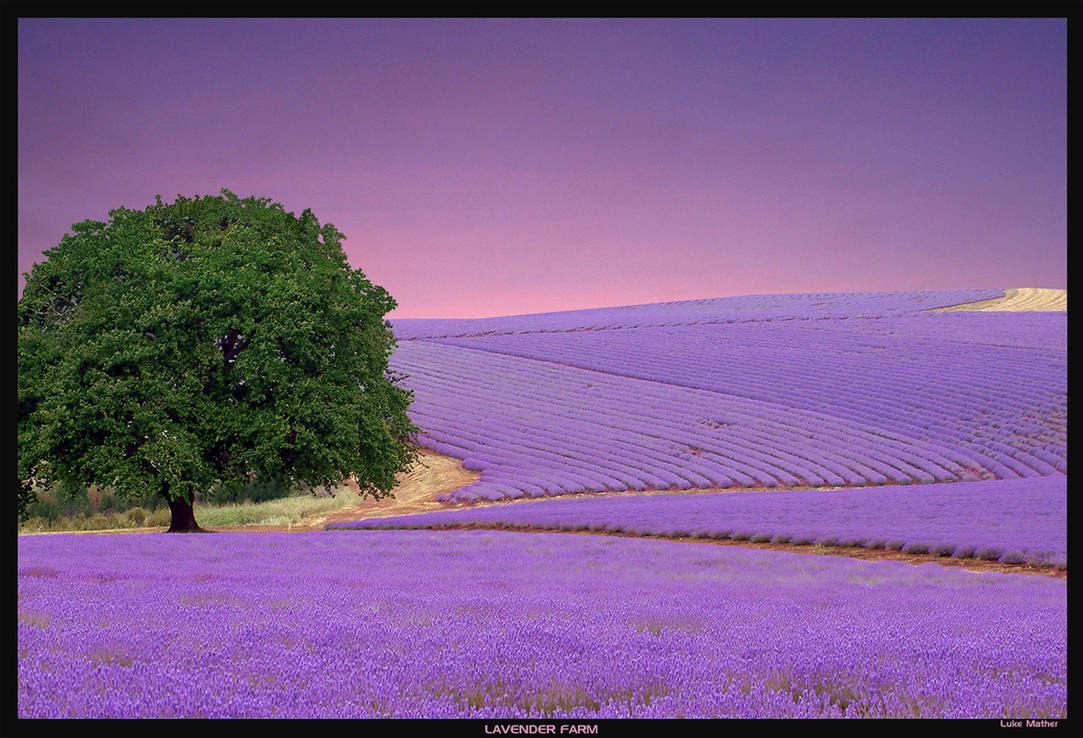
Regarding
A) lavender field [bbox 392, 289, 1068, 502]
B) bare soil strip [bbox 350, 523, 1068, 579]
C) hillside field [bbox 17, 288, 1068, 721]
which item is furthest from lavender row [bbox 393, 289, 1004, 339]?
bare soil strip [bbox 350, 523, 1068, 579]

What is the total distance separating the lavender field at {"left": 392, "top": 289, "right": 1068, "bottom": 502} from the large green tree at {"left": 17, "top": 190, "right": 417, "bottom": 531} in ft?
28.3

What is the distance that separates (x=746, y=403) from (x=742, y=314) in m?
34.8

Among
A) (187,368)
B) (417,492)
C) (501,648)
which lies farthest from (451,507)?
(501,648)

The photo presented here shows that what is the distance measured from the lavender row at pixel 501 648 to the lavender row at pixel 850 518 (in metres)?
7.32

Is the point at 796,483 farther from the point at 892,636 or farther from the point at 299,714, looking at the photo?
the point at 299,714

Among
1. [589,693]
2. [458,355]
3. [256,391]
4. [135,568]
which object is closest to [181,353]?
[256,391]

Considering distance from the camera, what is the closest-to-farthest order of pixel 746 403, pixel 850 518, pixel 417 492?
pixel 850 518 < pixel 417 492 < pixel 746 403

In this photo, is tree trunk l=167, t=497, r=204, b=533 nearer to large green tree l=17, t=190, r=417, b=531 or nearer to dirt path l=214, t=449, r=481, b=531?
large green tree l=17, t=190, r=417, b=531

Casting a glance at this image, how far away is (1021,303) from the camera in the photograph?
3049 inches

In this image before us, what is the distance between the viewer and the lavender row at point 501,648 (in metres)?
2.85

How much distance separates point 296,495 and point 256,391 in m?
14.5

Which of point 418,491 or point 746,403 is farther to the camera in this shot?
point 746,403

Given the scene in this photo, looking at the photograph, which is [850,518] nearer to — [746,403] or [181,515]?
[181,515]
